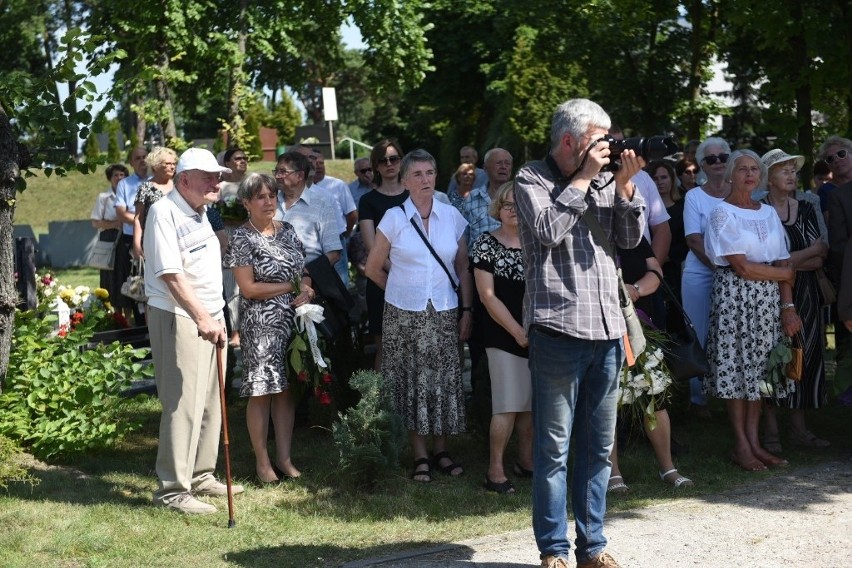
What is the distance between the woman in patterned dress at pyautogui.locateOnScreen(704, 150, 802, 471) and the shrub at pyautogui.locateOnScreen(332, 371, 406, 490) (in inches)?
84.6

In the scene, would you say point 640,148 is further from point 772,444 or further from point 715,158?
→ point 715,158

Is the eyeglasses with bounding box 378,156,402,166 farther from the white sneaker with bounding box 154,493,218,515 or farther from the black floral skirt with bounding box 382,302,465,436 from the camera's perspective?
the white sneaker with bounding box 154,493,218,515

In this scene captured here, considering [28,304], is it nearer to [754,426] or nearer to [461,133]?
[754,426]

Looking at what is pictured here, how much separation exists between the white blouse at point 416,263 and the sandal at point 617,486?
141cm

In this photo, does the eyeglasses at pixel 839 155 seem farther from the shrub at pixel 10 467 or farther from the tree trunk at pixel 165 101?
the tree trunk at pixel 165 101

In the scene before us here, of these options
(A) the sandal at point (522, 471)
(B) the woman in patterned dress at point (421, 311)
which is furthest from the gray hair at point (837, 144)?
(A) the sandal at point (522, 471)

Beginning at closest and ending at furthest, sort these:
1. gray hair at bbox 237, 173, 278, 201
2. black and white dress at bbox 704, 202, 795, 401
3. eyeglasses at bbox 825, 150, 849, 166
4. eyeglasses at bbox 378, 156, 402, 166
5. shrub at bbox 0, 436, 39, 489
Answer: shrub at bbox 0, 436, 39, 489, gray hair at bbox 237, 173, 278, 201, black and white dress at bbox 704, 202, 795, 401, eyeglasses at bbox 825, 150, 849, 166, eyeglasses at bbox 378, 156, 402, 166

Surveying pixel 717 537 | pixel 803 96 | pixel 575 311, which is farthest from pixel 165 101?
pixel 575 311

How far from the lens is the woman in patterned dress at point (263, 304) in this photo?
6695 millimetres

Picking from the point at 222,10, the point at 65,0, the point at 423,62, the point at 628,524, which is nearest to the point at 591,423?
the point at 628,524

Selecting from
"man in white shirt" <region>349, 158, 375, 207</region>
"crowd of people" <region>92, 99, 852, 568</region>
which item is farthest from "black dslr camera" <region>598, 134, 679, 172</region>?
"man in white shirt" <region>349, 158, 375, 207</region>

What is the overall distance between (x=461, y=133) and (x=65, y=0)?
17.1 meters

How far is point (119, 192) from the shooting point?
11664 millimetres

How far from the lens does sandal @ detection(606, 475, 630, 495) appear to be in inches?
252
